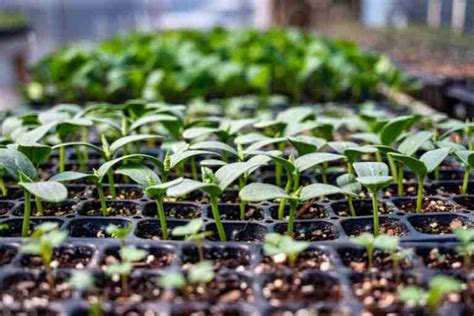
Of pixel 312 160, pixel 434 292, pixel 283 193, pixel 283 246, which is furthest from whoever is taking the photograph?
pixel 312 160

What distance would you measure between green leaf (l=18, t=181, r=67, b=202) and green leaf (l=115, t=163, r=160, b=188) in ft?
0.47

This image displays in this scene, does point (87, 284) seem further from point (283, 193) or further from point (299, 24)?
point (299, 24)

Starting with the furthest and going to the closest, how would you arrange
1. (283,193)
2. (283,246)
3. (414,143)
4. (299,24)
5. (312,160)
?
1. (299,24)
2. (414,143)
3. (312,160)
4. (283,193)
5. (283,246)

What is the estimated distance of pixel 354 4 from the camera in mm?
6367

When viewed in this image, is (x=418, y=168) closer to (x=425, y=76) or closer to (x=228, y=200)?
(x=228, y=200)

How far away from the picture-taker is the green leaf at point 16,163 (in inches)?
35.6

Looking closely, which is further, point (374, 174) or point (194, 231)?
point (374, 174)

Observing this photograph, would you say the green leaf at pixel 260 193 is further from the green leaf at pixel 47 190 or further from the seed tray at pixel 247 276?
the green leaf at pixel 47 190

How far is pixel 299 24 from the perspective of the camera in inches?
250

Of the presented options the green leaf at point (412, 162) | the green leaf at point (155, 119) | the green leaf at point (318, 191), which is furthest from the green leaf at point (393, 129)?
the green leaf at point (155, 119)

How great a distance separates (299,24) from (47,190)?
578 centimetres

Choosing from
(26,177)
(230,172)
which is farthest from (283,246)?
(26,177)

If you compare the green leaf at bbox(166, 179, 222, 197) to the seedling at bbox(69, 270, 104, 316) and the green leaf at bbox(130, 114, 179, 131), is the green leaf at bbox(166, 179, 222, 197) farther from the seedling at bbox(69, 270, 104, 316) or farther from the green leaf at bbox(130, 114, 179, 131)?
the green leaf at bbox(130, 114, 179, 131)

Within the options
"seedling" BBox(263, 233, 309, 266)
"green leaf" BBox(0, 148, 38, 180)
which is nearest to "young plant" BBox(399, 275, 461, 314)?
"seedling" BBox(263, 233, 309, 266)
